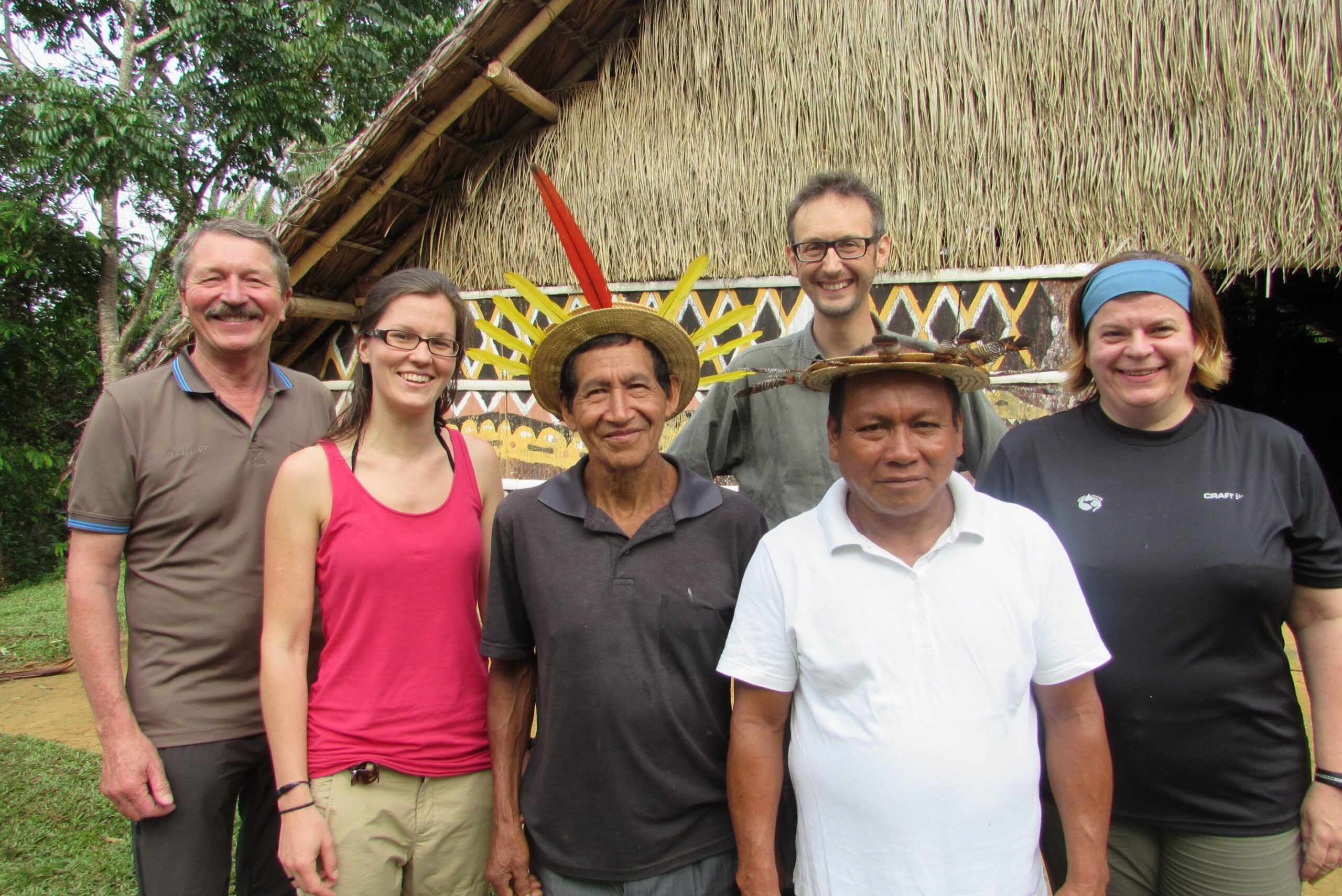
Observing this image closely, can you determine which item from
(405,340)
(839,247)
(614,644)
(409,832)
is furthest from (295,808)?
(839,247)

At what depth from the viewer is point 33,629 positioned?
8.24 m

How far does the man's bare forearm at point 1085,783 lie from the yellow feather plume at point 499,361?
143cm

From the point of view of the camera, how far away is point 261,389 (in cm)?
231

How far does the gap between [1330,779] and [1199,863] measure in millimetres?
380

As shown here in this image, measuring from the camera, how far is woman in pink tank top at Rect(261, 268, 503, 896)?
1.82 meters

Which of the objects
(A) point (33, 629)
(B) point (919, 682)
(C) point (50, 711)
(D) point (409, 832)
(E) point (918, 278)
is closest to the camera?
(B) point (919, 682)

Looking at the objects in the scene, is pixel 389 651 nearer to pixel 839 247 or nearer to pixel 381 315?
pixel 381 315

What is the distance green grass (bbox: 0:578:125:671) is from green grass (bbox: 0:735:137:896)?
1.60 meters

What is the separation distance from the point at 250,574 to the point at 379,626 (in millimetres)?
509

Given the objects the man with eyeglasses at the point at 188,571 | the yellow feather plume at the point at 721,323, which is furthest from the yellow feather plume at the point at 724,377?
the man with eyeglasses at the point at 188,571

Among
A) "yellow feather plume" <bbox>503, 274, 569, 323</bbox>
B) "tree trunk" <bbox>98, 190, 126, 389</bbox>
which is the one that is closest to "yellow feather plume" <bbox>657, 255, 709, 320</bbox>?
"yellow feather plume" <bbox>503, 274, 569, 323</bbox>

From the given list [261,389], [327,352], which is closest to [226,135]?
[327,352]

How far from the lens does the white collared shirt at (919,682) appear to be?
58.8 inches

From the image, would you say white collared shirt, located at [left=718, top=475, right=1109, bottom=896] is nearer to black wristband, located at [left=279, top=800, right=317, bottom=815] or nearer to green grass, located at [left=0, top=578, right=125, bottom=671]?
black wristband, located at [left=279, top=800, right=317, bottom=815]
